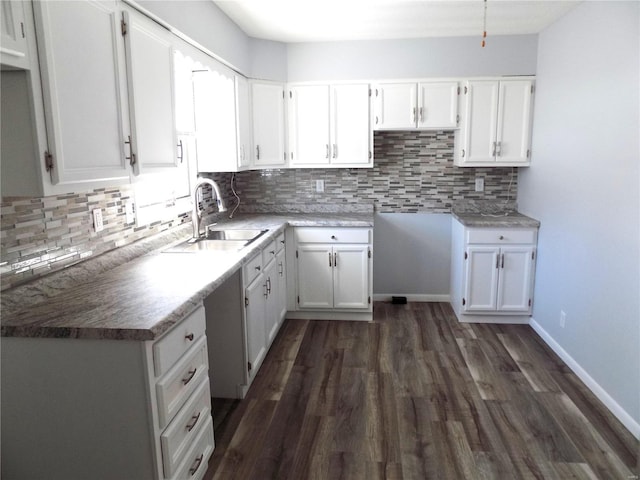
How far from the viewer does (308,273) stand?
3.95m

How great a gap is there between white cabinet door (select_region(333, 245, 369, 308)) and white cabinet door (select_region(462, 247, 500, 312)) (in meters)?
0.84

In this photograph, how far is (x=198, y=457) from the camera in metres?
1.97

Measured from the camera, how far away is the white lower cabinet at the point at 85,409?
5.05 ft

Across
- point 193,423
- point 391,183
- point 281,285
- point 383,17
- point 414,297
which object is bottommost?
point 414,297

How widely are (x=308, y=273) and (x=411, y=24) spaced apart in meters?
2.13

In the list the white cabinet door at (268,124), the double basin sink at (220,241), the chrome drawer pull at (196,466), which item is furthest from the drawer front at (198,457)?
the white cabinet door at (268,124)

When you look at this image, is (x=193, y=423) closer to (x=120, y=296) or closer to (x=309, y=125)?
(x=120, y=296)

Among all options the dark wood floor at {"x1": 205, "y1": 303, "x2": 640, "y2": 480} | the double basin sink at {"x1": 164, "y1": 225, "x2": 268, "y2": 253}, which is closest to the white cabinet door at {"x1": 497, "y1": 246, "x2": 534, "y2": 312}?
the dark wood floor at {"x1": 205, "y1": 303, "x2": 640, "y2": 480}

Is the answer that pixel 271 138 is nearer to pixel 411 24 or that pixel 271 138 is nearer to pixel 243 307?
pixel 411 24

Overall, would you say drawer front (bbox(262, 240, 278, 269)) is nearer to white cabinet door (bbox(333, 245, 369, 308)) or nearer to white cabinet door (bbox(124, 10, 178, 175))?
white cabinet door (bbox(333, 245, 369, 308))

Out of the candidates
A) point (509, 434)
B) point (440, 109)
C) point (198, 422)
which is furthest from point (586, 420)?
point (440, 109)

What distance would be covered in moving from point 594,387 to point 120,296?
2.70m

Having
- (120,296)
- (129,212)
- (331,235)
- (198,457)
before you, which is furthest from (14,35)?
(331,235)

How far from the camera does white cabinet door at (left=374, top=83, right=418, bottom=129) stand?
3930 mm
